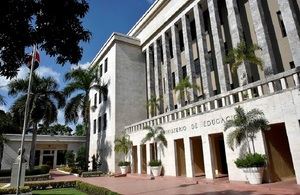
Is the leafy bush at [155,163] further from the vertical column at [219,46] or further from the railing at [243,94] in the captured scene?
the vertical column at [219,46]

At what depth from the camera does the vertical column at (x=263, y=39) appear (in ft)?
51.2

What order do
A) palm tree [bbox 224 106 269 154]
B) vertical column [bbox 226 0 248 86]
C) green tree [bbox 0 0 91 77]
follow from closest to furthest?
green tree [bbox 0 0 91 77], palm tree [bbox 224 106 269 154], vertical column [bbox 226 0 248 86]

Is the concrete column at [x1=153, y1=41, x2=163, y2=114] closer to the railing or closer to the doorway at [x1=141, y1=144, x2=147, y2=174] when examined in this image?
the doorway at [x1=141, y1=144, x2=147, y2=174]

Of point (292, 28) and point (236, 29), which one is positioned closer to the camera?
point (292, 28)

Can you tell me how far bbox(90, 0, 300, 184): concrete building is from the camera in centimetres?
1177

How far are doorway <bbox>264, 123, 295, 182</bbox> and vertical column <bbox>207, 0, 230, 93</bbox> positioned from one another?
6534 mm

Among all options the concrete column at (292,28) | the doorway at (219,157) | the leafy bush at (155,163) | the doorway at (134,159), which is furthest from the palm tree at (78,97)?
the concrete column at (292,28)

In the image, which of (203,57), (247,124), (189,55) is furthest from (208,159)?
(189,55)

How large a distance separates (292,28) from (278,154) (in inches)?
307

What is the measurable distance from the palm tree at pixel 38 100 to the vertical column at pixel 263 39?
22290 mm

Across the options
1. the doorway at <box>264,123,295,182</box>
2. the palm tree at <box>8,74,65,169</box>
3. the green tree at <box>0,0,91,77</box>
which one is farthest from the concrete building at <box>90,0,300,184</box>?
the green tree at <box>0,0,91,77</box>

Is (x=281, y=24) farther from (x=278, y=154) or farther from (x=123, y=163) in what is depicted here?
(x=123, y=163)

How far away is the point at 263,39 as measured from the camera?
16094 mm

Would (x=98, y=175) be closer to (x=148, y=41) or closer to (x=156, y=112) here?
(x=156, y=112)
